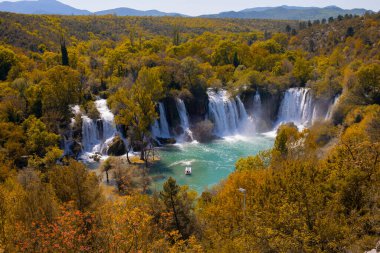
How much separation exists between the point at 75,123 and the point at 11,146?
957 cm

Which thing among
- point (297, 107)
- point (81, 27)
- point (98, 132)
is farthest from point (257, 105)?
point (81, 27)

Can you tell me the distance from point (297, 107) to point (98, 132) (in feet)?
100

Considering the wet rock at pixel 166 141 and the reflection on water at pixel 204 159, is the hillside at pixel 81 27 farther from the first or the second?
the reflection on water at pixel 204 159

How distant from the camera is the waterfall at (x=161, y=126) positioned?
46594 millimetres

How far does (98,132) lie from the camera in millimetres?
42719

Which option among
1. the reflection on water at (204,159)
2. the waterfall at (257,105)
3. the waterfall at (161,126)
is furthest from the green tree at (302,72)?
the waterfall at (161,126)

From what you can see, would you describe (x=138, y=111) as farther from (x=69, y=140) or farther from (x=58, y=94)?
(x=58, y=94)

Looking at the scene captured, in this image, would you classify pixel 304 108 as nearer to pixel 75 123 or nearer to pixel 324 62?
pixel 324 62

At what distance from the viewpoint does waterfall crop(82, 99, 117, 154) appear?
41.5 metres

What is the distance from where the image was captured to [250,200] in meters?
19.5

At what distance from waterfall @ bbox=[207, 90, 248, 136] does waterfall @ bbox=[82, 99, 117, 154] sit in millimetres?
15016

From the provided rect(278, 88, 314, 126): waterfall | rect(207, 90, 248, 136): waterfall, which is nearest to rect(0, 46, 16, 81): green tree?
rect(207, 90, 248, 136): waterfall

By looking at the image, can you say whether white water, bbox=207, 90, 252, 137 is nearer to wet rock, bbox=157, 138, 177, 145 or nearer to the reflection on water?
the reflection on water

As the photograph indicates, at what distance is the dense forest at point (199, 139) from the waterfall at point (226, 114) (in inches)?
63.7
